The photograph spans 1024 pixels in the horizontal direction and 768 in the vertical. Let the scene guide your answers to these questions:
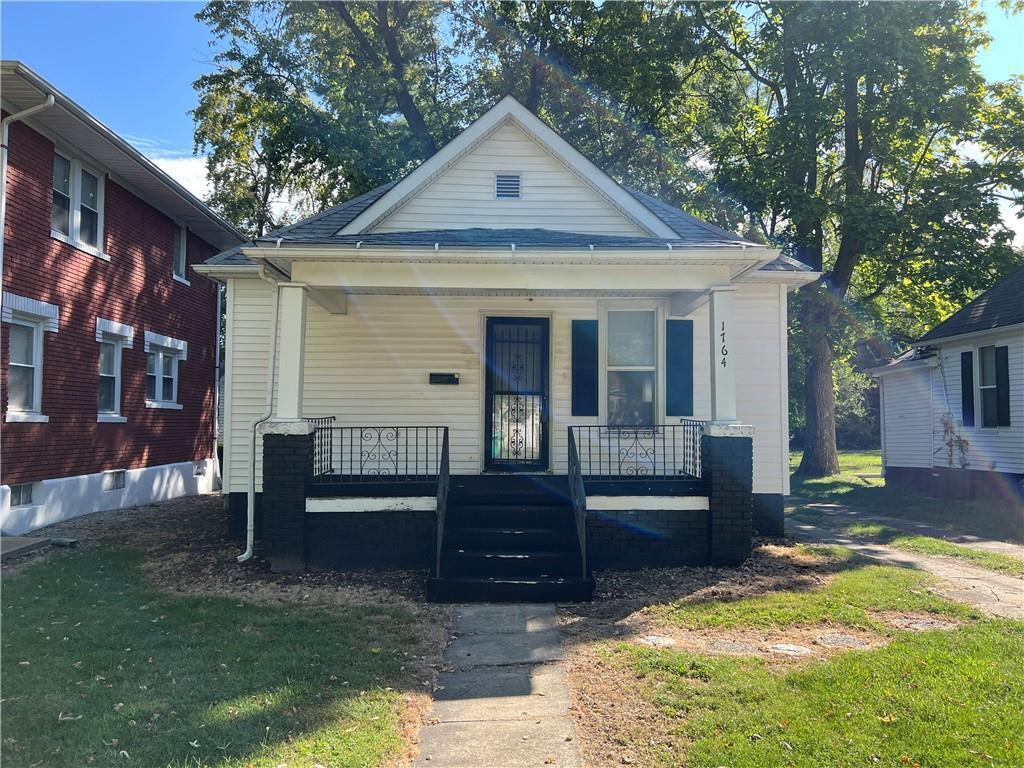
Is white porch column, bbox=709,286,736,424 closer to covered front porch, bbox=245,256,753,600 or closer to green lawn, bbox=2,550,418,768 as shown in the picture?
covered front porch, bbox=245,256,753,600

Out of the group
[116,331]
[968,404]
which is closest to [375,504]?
[116,331]

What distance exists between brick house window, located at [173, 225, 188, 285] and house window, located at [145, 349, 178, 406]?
1.68 meters

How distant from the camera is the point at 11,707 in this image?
4203 millimetres

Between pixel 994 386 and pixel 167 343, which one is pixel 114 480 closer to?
pixel 167 343

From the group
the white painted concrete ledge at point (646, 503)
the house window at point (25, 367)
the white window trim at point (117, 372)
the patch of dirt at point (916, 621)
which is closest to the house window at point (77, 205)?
the house window at point (25, 367)

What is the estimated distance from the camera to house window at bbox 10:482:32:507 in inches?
393

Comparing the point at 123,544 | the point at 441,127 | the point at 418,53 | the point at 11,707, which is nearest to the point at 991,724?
the point at 11,707

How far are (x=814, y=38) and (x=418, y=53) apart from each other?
35.2ft

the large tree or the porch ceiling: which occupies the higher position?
the large tree

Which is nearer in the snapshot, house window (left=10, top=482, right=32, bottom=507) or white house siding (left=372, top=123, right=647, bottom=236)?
white house siding (left=372, top=123, right=647, bottom=236)

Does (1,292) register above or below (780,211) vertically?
below

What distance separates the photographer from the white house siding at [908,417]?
16.5 meters

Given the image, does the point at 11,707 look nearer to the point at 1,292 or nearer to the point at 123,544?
the point at 123,544

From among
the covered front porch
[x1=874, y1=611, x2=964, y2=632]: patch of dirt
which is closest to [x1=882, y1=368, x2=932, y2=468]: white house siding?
the covered front porch
